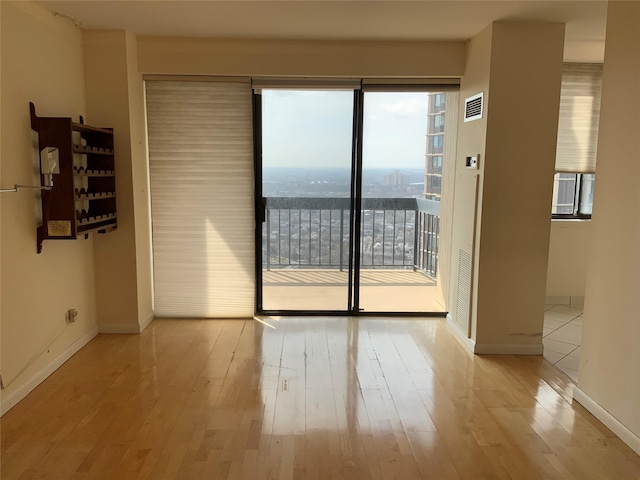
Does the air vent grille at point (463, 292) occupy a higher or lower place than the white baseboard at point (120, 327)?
higher

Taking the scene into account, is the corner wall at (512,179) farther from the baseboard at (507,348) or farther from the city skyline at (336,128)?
the city skyline at (336,128)

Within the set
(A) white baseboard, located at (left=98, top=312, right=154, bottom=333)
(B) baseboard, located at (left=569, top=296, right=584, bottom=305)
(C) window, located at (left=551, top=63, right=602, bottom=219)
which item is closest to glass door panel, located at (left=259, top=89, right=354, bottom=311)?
(A) white baseboard, located at (left=98, top=312, right=154, bottom=333)

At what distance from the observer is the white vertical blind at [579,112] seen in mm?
4543

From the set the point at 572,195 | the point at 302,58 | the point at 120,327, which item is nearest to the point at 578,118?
the point at 572,195

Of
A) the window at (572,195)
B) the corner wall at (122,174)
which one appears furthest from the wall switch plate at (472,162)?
the corner wall at (122,174)

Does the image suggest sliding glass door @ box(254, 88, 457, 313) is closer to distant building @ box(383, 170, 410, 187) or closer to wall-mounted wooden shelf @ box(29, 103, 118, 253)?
distant building @ box(383, 170, 410, 187)

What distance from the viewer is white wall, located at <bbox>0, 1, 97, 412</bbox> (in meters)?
2.72

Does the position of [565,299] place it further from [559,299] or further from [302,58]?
[302,58]

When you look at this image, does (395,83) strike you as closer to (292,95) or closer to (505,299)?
(292,95)

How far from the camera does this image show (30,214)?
9.62 feet

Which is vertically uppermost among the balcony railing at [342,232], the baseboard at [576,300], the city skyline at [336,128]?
the city skyline at [336,128]

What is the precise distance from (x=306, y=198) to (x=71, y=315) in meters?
2.06

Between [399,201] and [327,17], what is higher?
[327,17]

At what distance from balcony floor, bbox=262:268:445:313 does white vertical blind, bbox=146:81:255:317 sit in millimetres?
243
